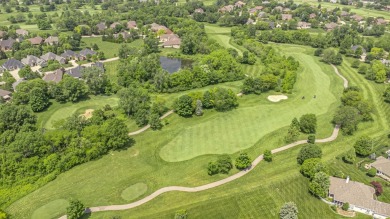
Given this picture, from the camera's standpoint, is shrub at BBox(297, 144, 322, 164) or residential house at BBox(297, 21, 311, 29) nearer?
shrub at BBox(297, 144, 322, 164)

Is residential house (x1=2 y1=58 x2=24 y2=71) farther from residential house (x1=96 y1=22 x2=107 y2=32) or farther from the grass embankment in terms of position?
the grass embankment

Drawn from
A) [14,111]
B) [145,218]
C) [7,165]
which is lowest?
[145,218]

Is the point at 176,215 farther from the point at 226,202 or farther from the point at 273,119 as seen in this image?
the point at 273,119

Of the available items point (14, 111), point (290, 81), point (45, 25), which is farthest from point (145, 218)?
point (45, 25)

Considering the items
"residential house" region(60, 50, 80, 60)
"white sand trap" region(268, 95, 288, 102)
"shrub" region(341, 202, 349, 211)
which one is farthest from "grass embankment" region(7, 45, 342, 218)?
"residential house" region(60, 50, 80, 60)

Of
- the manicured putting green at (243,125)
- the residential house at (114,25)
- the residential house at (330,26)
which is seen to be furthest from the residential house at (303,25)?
the residential house at (114,25)

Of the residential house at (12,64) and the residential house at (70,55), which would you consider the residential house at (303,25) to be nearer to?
the residential house at (70,55)

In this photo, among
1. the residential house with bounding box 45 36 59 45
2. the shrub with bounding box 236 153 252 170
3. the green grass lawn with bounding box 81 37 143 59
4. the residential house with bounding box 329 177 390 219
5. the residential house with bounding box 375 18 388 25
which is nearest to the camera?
the residential house with bounding box 329 177 390 219

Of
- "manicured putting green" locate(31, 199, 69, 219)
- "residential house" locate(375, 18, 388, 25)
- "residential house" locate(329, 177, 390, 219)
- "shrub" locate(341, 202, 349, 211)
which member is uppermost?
"residential house" locate(375, 18, 388, 25)
